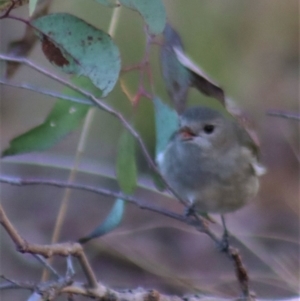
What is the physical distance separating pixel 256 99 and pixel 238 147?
1.96m

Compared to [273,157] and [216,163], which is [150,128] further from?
[273,157]

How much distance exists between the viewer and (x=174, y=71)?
5.35 feet

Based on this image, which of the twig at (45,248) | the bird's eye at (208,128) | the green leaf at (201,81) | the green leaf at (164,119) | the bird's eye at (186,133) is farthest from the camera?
the bird's eye at (208,128)

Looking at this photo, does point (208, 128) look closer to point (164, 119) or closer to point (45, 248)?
point (164, 119)

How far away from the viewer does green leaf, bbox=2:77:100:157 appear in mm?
Result: 1573

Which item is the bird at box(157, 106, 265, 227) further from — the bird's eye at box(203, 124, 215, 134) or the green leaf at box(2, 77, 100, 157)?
the green leaf at box(2, 77, 100, 157)

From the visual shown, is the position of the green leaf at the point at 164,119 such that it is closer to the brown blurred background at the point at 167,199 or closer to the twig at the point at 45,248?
the brown blurred background at the point at 167,199

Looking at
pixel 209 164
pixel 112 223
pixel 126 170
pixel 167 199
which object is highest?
pixel 167 199

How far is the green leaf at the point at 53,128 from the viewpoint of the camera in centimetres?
157

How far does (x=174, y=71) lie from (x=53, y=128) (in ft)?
1.00

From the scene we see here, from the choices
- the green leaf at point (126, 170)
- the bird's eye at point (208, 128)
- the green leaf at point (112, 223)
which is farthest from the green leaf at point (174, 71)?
the bird's eye at point (208, 128)

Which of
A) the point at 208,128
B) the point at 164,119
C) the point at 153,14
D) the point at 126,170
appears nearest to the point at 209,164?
the point at 208,128

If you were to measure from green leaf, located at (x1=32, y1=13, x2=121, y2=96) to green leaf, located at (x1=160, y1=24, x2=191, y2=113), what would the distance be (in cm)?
35

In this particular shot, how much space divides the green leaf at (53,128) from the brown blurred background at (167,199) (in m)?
0.58
